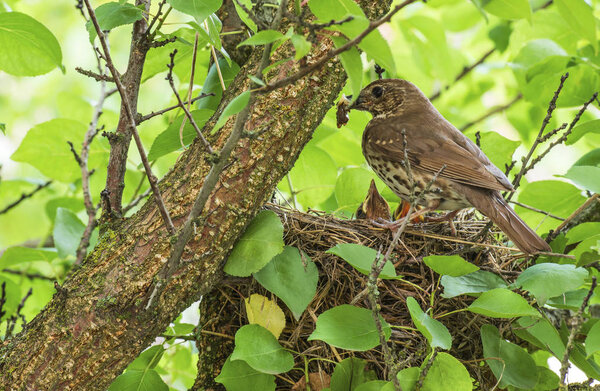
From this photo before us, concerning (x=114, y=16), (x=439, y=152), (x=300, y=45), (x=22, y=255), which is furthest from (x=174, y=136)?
(x=439, y=152)

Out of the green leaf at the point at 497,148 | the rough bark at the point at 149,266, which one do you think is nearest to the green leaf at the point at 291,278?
the rough bark at the point at 149,266

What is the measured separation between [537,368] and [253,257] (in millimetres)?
1330

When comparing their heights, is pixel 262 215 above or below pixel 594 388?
above

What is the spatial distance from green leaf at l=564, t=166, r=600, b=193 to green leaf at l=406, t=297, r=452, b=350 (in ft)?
2.55

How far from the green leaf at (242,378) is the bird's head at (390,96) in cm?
205

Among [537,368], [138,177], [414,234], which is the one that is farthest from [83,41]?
[537,368]

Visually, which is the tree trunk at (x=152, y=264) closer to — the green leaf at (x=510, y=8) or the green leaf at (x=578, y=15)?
the green leaf at (x=510, y=8)

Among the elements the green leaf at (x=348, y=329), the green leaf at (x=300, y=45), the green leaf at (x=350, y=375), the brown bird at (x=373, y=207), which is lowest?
the green leaf at (x=350, y=375)

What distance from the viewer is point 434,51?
4.20 metres

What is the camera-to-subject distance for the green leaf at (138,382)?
2.72 m

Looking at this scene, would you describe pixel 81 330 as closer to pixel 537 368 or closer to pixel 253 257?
pixel 253 257

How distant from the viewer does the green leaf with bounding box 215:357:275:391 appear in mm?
2502

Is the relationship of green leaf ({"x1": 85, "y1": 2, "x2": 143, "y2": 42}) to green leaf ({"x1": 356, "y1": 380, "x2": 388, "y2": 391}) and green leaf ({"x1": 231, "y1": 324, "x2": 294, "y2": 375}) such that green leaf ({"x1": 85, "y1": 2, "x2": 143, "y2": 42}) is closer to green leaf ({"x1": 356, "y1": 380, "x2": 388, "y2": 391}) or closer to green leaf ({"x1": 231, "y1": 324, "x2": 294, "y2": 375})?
green leaf ({"x1": 231, "y1": 324, "x2": 294, "y2": 375})

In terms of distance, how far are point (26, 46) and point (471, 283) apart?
212 centimetres
